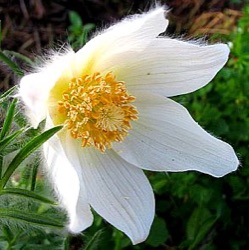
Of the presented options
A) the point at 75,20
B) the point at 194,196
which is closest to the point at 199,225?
the point at 194,196

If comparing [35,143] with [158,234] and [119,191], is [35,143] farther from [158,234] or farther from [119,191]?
[158,234]

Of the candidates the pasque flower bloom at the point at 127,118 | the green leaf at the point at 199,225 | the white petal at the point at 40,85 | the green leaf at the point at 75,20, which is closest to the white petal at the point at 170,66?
the pasque flower bloom at the point at 127,118

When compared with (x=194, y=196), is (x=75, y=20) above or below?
above

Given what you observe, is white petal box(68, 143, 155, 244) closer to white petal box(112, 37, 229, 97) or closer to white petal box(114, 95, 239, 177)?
white petal box(114, 95, 239, 177)

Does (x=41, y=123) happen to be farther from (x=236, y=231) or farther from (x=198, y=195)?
(x=236, y=231)

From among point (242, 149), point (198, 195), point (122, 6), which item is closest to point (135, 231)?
point (198, 195)

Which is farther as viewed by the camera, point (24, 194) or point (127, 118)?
point (127, 118)
